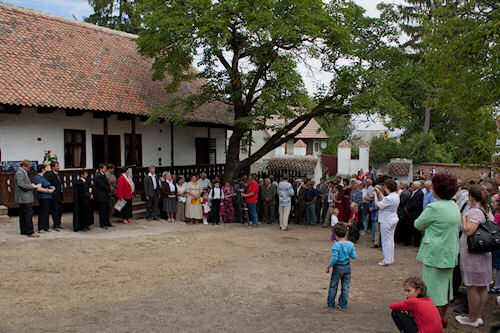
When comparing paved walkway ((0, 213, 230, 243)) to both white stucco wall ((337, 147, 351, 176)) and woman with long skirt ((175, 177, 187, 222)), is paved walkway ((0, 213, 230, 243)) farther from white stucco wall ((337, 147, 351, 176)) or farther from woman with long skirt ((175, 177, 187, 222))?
white stucco wall ((337, 147, 351, 176))

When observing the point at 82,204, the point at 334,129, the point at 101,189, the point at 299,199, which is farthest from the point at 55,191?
the point at 334,129

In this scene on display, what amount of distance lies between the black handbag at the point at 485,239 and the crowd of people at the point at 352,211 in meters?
0.10

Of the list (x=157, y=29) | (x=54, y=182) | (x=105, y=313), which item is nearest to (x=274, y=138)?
(x=157, y=29)

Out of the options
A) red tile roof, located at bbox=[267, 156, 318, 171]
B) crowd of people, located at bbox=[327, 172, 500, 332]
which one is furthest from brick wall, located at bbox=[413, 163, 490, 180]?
crowd of people, located at bbox=[327, 172, 500, 332]

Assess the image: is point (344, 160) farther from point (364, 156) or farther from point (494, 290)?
point (494, 290)

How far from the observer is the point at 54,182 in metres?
10.6

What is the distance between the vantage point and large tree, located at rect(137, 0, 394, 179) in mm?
13234

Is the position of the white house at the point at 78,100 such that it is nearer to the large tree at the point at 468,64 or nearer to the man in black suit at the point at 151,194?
the man in black suit at the point at 151,194

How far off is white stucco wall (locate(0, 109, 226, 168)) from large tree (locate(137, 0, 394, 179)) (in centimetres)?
340

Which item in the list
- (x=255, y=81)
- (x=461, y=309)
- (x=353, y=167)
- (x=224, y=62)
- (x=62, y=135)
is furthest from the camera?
(x=353, y=167)

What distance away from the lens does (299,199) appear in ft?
47.4

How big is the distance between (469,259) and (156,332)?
4.19 m

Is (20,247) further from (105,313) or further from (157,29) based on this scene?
(157,29)

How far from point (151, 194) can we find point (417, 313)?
11259 mm
